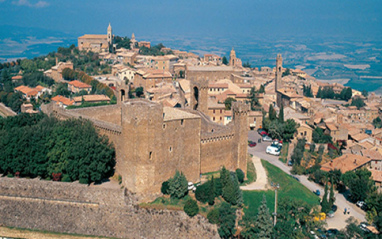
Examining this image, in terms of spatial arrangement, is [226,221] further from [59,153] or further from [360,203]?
[360,203]

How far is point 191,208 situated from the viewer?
2991cm

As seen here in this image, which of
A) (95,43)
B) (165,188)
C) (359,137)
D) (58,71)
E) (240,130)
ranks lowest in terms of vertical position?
(359,137)

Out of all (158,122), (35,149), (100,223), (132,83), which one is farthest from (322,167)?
(132,83)

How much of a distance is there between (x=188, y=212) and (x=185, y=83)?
4058 centimetres

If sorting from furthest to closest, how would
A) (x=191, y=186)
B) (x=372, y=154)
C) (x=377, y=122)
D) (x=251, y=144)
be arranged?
(x=377, y=122) → (x=372, y=154) → (x=251, y=144) → (x=191, y=186)

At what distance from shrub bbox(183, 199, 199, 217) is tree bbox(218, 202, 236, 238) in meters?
1.74

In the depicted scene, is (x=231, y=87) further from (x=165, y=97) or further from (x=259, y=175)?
(x=259, y=175)

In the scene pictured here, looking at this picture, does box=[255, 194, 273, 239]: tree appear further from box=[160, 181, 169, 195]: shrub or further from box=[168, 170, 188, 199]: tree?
box=[160, 181, 169, 195]: shrub

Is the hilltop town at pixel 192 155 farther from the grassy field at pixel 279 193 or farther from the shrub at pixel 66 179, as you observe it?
the grassy field at pixel 279 193

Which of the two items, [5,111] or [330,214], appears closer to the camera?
[330,214]

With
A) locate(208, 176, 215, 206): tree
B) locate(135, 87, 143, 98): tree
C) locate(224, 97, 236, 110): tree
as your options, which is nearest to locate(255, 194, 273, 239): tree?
locate(208, 176, 215, 206): tree

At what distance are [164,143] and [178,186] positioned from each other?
10.5ft

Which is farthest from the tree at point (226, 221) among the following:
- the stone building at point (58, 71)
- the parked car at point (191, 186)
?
the stone building at point (58, 71)

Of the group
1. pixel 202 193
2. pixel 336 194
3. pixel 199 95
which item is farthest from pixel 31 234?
pixel 336 194
